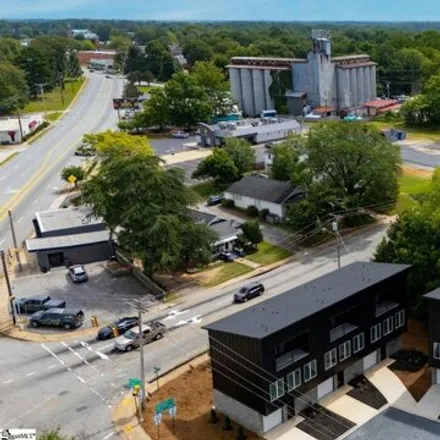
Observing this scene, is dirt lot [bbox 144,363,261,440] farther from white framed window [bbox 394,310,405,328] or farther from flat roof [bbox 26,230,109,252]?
flat roof [bbox 26,230,109,252]

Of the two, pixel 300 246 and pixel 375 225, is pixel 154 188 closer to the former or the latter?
pixel 300 246

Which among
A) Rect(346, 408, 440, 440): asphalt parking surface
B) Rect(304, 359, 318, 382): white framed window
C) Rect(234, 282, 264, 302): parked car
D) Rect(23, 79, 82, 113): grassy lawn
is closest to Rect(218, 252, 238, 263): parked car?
Rect(234, 282, 264, 302): parked car

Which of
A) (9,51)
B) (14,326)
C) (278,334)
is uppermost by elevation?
(9,51)

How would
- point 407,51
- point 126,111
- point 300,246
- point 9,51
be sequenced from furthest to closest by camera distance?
point 9,51
point 407,51
point 126,111
point 300,246

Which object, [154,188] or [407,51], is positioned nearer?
[154,188]

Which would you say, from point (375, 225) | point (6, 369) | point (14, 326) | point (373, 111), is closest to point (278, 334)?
point (6, 369)

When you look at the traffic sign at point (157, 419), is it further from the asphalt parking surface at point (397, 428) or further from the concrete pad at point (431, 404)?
the concrete pad at point (431, 404)
